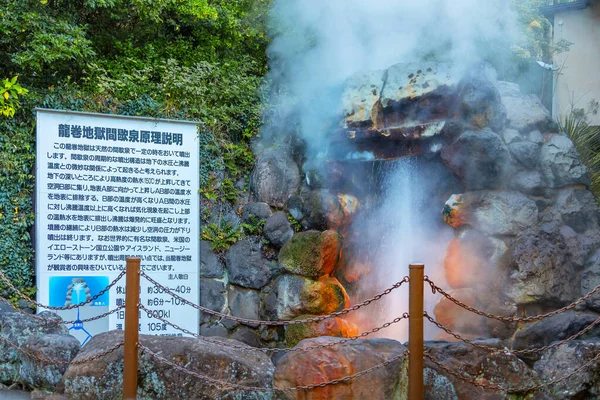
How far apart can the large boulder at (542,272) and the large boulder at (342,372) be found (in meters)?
2.49

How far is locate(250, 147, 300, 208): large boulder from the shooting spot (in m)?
9.02

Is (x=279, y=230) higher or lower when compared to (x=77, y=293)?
higher

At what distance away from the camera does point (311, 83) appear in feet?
31.8

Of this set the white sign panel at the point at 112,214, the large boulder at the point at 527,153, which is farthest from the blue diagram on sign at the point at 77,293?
the large boulder at the point at 527,153

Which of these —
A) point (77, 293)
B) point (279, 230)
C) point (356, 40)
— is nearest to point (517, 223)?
point (279, 230)

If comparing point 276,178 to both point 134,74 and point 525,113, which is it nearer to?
point 134,74

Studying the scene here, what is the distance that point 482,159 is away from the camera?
728cm

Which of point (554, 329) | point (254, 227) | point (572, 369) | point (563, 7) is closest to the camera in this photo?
point (572, 369)

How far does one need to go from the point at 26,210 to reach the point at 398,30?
5888 millimetres

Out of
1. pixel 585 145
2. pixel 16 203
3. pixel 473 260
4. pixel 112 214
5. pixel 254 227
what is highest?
pixel 585 145

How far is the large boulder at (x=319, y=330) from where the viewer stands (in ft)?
26.1

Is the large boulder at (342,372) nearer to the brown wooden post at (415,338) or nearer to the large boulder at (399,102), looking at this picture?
the brown wooden post at (415,338)

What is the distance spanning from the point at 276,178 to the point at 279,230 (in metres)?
0.82

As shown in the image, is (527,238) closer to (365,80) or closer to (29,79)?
(365,80)
